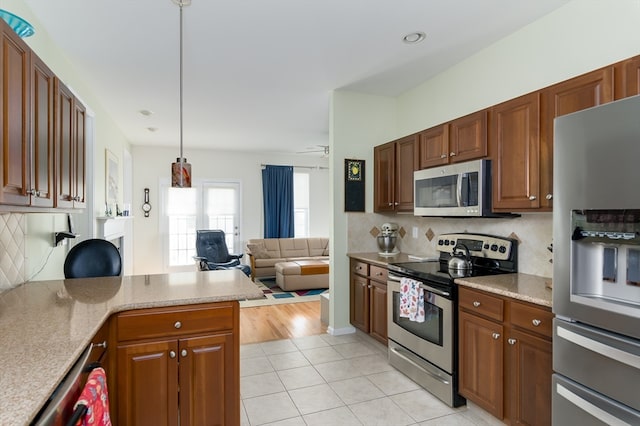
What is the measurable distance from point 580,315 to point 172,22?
2978 mm

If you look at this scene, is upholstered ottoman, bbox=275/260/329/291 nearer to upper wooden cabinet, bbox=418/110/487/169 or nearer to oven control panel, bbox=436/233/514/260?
oven control panel, bbox=436/233/514/260

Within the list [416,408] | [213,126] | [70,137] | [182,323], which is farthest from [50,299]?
[213,126]

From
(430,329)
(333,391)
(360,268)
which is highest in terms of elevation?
(360,268)

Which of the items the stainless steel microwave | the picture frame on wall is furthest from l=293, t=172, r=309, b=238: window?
the stainless steel microwave

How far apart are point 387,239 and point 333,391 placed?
5.51 ft

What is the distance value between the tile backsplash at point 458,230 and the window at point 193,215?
4075 mm

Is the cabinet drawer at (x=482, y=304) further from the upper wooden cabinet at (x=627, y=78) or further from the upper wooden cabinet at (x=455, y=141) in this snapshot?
the upper wooden cabinet at (x=627, y=78)

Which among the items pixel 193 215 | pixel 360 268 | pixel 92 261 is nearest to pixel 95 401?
pixel 92 261

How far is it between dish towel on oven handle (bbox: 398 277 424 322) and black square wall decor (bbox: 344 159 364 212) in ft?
4.27

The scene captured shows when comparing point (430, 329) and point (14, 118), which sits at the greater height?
point (14, 118)

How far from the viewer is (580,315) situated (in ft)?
5.02

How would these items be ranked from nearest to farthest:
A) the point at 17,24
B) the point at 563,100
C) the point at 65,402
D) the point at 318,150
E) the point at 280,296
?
the point at 65,402 → the point at 17,24 → the point at 563,100 → the point at 280,296 → the point at 318,150

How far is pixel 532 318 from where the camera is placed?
73.8 inches

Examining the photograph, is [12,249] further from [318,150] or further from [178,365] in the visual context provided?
[318,150]
